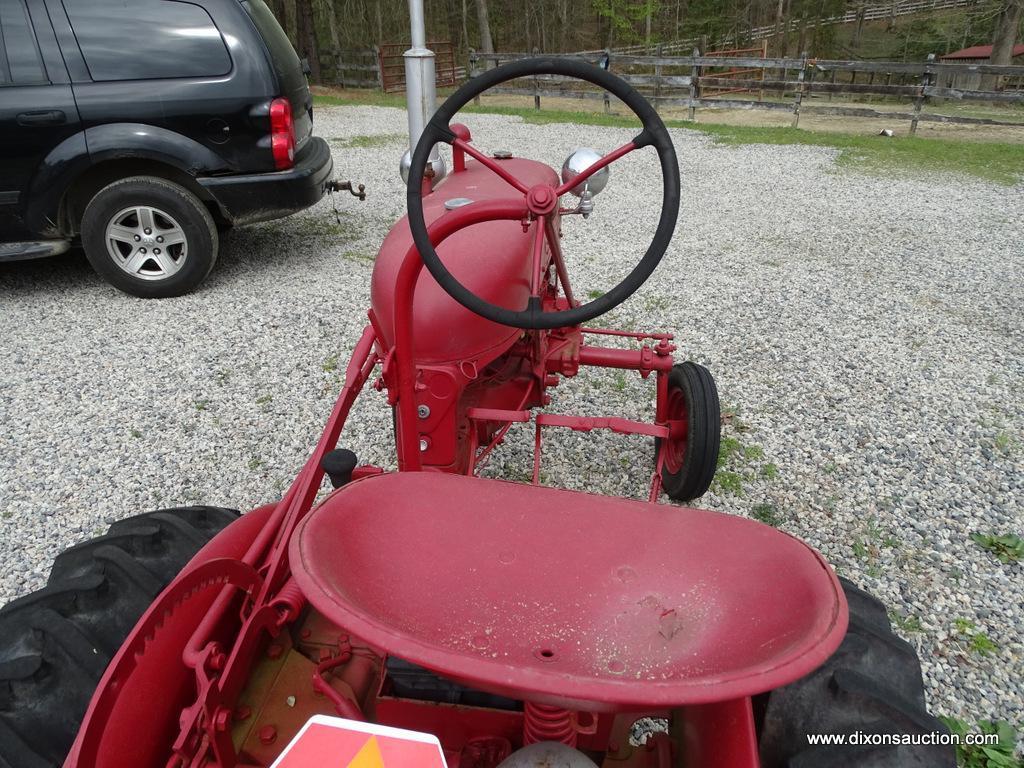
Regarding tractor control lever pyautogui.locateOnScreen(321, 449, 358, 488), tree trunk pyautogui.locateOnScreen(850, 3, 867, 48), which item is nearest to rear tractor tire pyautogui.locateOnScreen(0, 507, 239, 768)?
tractor control lever pyautogui.locateOnScreen(321, 449, 358, 488)

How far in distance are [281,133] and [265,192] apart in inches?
16.2

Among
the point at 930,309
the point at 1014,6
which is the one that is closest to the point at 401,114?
the point at 930,309

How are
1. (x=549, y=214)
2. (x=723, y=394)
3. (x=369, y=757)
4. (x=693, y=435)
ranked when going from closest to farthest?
(x=369, y=757) → (x=549, y=214) → (x=693, y=435) → (x=723, y=394)

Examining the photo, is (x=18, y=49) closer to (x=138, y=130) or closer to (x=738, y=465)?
(x=138, y=130)

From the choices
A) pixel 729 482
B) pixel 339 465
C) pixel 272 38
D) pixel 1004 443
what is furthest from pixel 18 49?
pixel 1004 443

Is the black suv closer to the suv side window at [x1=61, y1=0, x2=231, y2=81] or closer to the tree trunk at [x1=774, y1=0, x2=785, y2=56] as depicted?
the suv side window at [x1=61, y1=0, x2=231, y2=81]

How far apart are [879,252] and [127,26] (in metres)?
6.07

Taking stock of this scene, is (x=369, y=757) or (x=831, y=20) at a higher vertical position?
(x=831, y=20)

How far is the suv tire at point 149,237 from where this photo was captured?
14.8ft

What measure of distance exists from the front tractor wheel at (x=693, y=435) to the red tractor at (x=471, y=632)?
1.04m

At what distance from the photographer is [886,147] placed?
34.6 feet

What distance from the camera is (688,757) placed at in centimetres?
123

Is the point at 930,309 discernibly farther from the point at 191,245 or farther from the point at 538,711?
the point at 191,245

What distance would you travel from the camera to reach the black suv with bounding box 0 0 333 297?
4.38 meters
